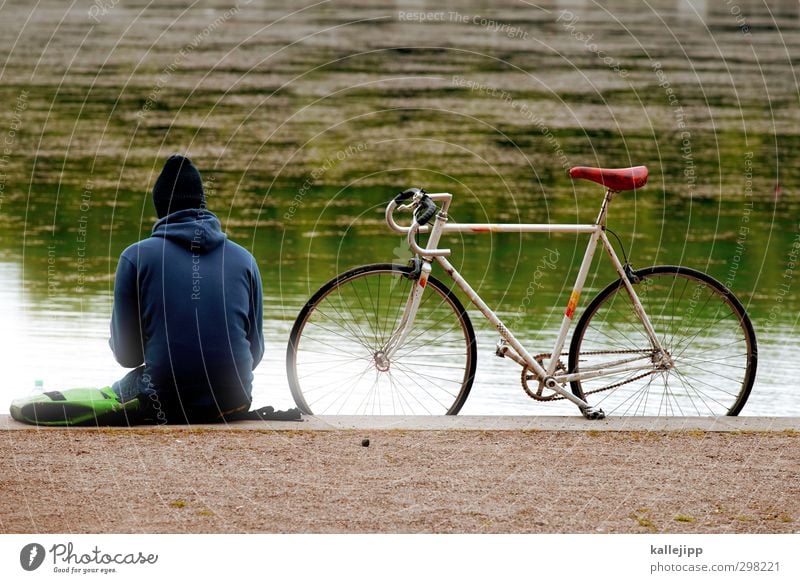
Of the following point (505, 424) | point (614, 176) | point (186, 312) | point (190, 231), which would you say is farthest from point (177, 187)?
point (614, 176)

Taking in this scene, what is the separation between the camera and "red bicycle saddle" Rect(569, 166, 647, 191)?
6.24m

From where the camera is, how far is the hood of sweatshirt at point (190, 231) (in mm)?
5977

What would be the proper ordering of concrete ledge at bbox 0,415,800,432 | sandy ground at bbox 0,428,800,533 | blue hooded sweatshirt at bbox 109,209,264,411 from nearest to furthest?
sandy ground at bbox 0,428,800,533
blue hooded sweatshirt at bbox 109,209,264,411
concrete ledge at bbox 0,415,800,432

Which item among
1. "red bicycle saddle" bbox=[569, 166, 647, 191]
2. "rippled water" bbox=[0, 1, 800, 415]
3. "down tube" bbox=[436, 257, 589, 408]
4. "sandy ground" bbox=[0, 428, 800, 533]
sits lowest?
"sandy ground" bbox=[0, 428, 800, 533]

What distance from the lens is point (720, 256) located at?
40.5 ft

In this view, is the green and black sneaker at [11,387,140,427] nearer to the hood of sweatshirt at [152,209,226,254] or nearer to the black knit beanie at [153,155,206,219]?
the hood of sweatshirt at [152,209,226,254]

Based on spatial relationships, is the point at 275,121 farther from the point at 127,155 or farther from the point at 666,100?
the point at 666,100

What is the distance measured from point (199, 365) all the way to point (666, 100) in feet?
67.2

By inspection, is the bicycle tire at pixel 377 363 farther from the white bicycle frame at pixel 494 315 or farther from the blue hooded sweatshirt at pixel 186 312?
the blue hooded sweatshirt at pixel 186 312

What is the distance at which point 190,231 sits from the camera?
5969 millimetres

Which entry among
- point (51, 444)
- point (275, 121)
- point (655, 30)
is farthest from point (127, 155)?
point (655, 30)

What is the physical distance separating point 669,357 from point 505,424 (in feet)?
3.16

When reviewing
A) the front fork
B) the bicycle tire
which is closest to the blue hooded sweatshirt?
the bicycle tire

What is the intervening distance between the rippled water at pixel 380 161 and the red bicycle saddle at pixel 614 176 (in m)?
1.06
